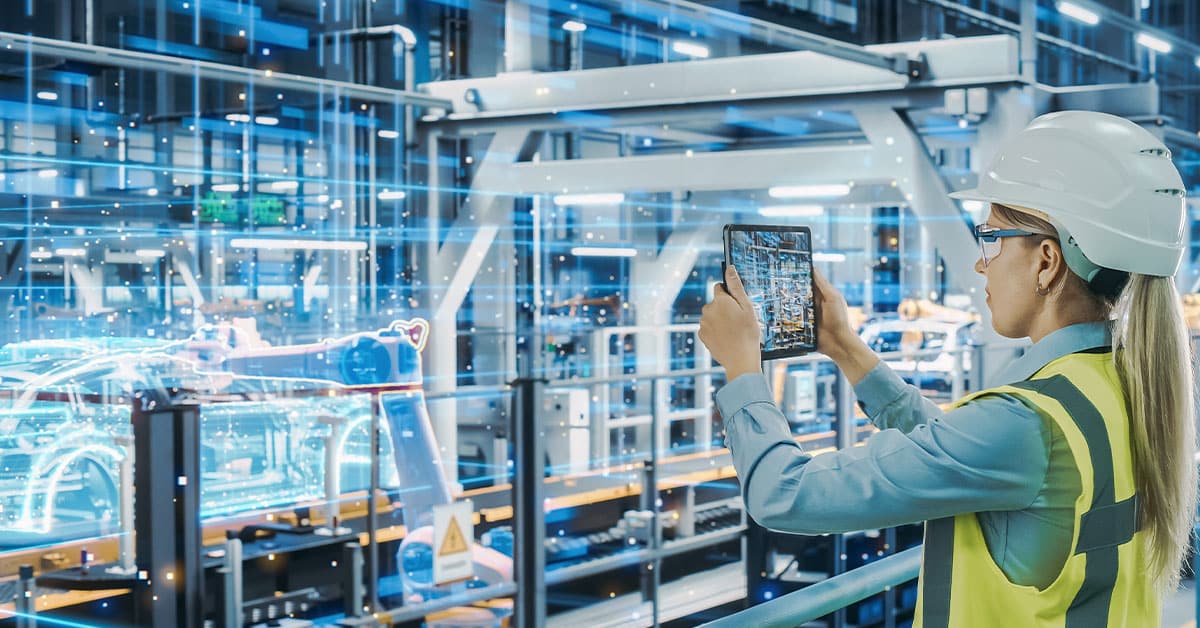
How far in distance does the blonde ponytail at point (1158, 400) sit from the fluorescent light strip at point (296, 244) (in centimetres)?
652

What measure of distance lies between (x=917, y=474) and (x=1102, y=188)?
292 millimetres

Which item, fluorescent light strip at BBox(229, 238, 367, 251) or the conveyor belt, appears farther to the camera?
fluorescent light strip at BBox(229, 238, 367, 251)

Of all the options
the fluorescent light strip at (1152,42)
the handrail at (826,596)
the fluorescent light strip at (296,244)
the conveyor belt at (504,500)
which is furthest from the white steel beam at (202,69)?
the fluorescent light strip at (1152,42)

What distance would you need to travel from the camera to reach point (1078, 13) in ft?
25.9

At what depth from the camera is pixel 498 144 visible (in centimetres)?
721

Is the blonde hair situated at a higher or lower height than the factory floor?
higher

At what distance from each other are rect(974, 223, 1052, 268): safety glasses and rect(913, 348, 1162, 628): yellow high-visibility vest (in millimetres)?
111

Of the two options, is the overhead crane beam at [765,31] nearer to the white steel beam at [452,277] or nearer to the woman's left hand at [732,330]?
the white steel beam at [452,277]

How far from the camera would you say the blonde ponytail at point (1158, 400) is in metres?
0.96

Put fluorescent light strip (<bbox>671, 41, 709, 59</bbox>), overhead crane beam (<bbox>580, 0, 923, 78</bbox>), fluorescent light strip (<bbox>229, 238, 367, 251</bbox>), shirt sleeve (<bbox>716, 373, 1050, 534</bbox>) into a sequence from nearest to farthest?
1. shirt sleeve (<bbox>716, 373, 1050, 534</bbox>)
2. overhead crane beam (<bbox>580, 0, 923, 78</bbox>)
3. fluorescent light strip (<bbox>229, 238, 367, 251</bbox>)
4. fluorescent light strip (<bbox>671, 41, 709, 59</bbox>)

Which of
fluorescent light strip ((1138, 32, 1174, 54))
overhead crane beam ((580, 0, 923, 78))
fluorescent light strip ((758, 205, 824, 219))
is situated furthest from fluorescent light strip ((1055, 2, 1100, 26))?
fluorescent light strip ((758, 205, 824, 219))

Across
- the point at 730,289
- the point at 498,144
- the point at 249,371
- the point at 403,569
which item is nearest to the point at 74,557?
the point at 403,569

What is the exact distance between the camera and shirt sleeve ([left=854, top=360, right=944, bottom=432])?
4.16 ft

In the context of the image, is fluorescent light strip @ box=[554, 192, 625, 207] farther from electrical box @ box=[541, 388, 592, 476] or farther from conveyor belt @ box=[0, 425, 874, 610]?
conveyor belt @ box=[0, 425, 874, 610]
